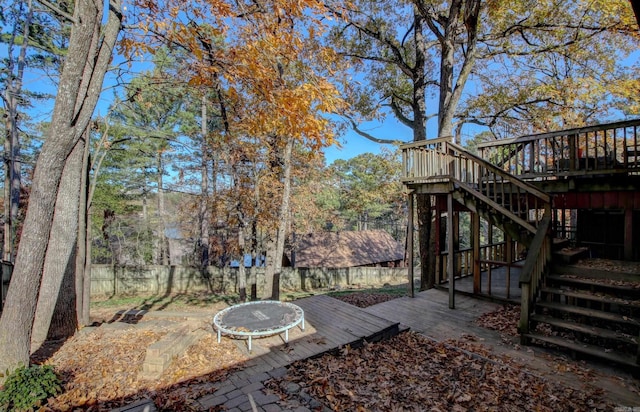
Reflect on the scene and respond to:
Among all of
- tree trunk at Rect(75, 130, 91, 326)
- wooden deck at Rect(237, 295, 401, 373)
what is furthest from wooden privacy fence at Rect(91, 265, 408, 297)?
wooden deck at Rect(237, 295, 401, 373)

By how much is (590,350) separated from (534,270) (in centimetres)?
127

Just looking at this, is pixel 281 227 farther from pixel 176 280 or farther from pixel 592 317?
pixel 176 280

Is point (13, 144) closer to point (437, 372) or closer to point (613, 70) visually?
point (437, 372)

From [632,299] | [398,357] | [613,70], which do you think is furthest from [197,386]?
[613,70]

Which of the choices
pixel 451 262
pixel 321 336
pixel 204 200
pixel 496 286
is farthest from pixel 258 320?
pixel 204 200

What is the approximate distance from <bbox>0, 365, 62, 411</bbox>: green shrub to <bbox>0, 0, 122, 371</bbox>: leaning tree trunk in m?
0.30

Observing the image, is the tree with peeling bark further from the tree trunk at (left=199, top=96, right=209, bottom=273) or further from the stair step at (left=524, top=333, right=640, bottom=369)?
the stair step at (left=524, top=333, right=640, bottom=369)

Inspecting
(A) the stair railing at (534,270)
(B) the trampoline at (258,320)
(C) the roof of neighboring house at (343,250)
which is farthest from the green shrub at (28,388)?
(C) the roof of neighboring house at (343,250)

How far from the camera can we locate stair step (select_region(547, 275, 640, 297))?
467 centimetres

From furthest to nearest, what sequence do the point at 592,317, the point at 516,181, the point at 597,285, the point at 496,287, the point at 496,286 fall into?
the point at 496,286 → the point at 496,287 → the point at 516,181 → the point at 597,285 → the point at 592,317

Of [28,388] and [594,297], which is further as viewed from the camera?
[594,297]

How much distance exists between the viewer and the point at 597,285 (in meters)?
4.98

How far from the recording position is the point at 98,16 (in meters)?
3.68

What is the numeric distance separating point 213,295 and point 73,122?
43.0 ft
